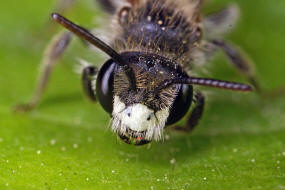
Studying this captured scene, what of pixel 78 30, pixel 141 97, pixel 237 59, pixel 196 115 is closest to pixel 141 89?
pixel 141 97

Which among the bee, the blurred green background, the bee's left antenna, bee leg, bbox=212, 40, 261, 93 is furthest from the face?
bee leg, bbox=212, 40, 261, 93

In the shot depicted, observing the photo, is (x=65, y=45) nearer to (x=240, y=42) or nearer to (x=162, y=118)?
(x=162, y=118)

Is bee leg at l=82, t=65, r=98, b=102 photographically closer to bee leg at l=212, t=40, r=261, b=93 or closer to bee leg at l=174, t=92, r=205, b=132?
bee leg at l=174, t=92, r=205, b=132

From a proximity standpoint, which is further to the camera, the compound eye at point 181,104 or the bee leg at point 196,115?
the bee leg at point 196,115

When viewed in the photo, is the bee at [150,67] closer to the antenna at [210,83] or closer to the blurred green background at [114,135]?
the antenna at [210,83]

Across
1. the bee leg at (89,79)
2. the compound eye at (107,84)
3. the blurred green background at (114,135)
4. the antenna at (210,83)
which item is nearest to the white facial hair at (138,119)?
the compound eye at (107,84)

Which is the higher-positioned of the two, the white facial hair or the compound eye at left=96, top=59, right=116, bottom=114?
the compound eye at left=96, top=59, right=116, bottom=114

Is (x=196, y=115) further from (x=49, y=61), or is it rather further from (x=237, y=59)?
(x=49, y=61)
